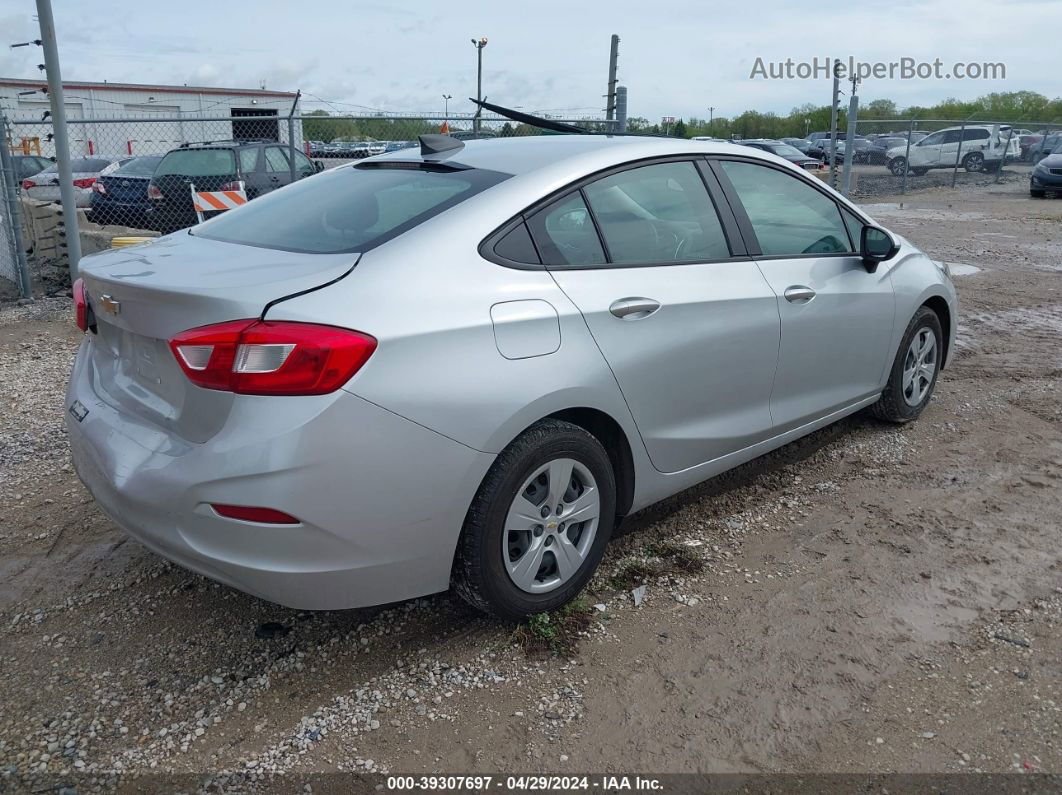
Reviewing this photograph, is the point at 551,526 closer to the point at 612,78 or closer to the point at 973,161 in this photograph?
the point at 612,78

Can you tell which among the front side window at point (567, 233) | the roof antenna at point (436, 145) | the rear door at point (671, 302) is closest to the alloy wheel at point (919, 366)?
the rear door at point (671, 302)

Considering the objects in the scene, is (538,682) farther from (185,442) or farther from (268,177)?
(268,177)

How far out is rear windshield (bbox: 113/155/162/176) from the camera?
14.9 m

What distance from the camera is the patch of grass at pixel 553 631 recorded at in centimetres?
300

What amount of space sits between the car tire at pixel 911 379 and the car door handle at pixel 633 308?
2131mm

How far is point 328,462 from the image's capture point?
2.44 meters

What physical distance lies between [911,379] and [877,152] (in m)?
29.1

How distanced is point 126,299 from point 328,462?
0.93m

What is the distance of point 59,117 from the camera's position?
806 centimetres

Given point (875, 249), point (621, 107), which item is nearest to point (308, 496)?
point (875, 249)

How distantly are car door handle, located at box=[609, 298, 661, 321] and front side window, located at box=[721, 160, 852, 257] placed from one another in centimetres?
89

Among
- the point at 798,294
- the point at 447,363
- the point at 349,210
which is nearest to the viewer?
the point at 447,363

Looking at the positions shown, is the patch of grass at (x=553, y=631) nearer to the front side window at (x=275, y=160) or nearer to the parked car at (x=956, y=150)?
the front side window at (x=275, y=160)

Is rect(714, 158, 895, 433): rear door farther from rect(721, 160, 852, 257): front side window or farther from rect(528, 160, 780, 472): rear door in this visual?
rect(528, 160, 780, 472): rear door
